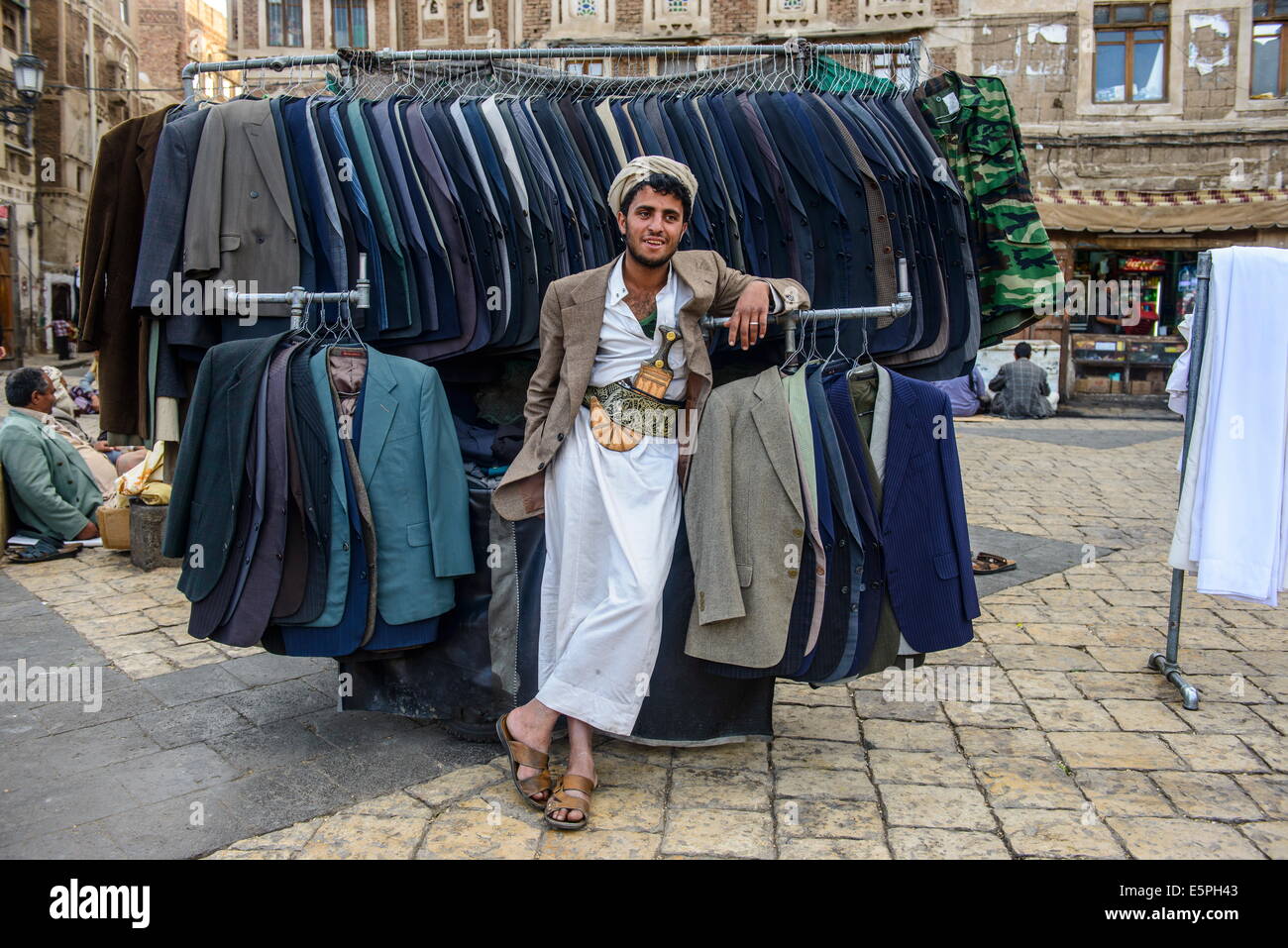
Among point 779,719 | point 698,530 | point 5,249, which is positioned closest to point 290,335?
point 698,530

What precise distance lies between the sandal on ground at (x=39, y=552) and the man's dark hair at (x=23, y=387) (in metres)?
0.89

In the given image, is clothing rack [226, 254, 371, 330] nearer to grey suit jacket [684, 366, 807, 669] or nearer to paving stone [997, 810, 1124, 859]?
grey suit jacket [684, 366, 807, 669]

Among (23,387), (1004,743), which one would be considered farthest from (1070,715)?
(23,387)

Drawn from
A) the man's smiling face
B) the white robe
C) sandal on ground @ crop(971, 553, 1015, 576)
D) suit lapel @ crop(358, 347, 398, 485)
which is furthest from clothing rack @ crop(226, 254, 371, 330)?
sandal on ground @ crop(971, 553, 1015, 576)

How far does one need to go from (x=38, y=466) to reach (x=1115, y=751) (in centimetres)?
634

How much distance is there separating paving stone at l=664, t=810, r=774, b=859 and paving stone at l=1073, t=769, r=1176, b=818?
1041 mm

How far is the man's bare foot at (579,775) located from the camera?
2963 millimetres

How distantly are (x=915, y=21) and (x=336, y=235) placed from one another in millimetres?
16244

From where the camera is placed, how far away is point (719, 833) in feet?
9.71

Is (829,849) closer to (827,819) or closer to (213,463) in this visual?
(827,819)

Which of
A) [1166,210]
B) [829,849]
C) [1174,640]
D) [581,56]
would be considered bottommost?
[829,849]
